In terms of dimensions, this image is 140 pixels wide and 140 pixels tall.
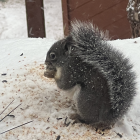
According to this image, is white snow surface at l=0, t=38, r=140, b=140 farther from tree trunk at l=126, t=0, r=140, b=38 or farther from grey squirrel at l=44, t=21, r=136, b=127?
tree trunk at l=126, t=0, r=140, b=38

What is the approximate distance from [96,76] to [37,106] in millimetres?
557

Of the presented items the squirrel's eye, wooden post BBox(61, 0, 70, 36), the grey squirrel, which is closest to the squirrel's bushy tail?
the grey squirrel

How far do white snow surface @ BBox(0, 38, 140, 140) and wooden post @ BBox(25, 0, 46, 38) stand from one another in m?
1.37

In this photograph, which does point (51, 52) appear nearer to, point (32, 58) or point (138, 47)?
point (32, 58)

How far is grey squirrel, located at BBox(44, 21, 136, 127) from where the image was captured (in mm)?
1538

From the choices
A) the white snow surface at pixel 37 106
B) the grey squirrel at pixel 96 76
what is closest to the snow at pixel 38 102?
the white snow surface at pixel 37 106

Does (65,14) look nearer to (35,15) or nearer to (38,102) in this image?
(35,15)

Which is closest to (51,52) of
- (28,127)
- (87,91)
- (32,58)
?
(87,91)

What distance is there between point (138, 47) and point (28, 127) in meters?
1.70

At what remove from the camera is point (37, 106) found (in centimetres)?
182

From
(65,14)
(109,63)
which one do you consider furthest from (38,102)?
(65,14)

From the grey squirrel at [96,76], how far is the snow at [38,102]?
14 centimetres

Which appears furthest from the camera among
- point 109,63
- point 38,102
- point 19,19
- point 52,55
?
point 19,19

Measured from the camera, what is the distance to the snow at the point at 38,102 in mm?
1588
